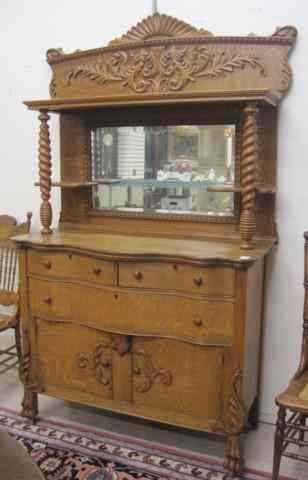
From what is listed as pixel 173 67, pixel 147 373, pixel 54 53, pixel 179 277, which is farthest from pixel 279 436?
pixel 54 53

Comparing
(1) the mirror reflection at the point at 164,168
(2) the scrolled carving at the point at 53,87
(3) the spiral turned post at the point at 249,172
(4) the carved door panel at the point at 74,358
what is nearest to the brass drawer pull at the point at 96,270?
(4) the carved door panel at the point at 74,358

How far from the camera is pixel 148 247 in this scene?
2.34 m

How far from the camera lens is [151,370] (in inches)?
91.6

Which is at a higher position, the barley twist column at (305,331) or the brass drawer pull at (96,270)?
the brass drawer pull at (96,270)

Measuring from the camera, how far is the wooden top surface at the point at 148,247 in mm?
2133

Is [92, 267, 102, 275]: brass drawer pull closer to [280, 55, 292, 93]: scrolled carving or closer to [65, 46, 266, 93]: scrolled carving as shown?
[65, 46, 266, 93]: scrolled carving

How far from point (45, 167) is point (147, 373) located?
1136 millimetres

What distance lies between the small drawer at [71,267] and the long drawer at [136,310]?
0.14 ft

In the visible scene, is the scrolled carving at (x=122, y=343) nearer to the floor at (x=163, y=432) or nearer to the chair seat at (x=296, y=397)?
the floor at (x=163, y=432)

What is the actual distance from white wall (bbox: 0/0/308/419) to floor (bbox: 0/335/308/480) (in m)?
0.23

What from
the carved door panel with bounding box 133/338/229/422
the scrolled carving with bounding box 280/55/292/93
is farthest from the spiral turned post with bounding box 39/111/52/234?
the scrolled carving with bounding box 280/55/292/93

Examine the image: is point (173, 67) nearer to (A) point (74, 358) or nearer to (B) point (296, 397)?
(A) point (74, 358)

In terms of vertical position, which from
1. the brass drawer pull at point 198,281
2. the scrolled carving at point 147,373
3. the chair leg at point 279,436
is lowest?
the chair leg at point 279,436

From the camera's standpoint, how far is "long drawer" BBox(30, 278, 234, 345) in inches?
85.3
